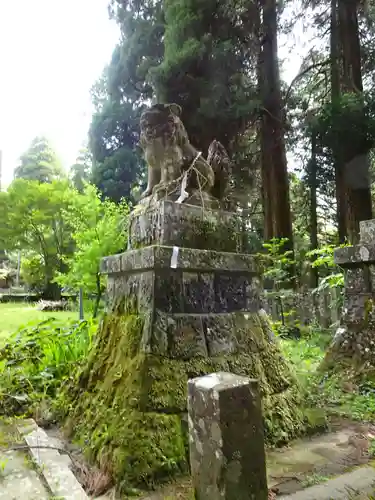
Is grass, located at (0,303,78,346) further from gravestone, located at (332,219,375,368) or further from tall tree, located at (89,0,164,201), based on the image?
tall tree, located at (89,0,164,201)

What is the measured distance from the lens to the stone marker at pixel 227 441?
1.49m

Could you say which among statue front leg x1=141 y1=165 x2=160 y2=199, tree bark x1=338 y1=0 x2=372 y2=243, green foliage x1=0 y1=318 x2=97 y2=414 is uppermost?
tree bark x1=338 y1=0 x2=372 y2=243

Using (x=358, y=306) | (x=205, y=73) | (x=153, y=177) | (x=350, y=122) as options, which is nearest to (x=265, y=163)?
(x=205, y=73)

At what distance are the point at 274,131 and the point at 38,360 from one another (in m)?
8.41

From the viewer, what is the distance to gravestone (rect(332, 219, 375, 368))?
12.8ft

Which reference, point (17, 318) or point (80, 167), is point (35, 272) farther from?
point (17, 318)

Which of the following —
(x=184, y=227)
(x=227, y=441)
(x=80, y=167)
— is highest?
(x=80, y=167)

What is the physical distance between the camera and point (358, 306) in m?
4.05

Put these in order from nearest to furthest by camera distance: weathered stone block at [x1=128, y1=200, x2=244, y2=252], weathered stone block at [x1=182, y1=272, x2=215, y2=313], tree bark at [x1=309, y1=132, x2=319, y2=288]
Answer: weathered stone block at [x1=182, y1=272, x2=215, y2=313] < weathered stone block at [x1=128, y1=200, x2=244, y2=252] < tree bark at [x1=309, y1=132, x2=319, y2=288]

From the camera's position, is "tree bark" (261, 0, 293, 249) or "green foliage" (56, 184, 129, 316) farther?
"tree bark" (261, 0, 293, 249)

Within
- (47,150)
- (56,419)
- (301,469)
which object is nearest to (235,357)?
(301,469)

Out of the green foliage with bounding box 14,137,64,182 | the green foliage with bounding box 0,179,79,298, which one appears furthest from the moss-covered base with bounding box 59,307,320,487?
the green foliage with bounding box 14,137,64,182

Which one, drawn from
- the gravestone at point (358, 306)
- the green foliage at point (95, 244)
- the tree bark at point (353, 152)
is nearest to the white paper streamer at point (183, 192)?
the gravestone at point (358, 306)

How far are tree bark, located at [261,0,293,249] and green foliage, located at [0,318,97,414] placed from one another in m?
6.59
